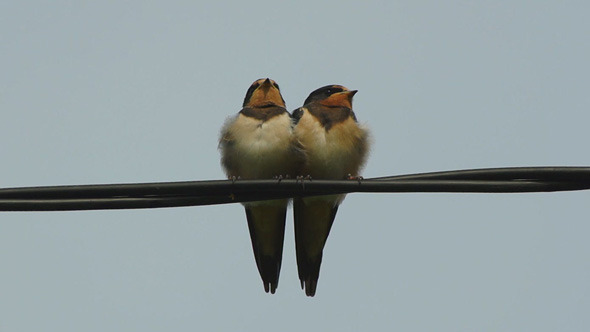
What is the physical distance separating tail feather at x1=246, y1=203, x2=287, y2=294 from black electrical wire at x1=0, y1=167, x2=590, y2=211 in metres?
2.37

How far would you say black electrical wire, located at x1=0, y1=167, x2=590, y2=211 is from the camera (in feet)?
11.7

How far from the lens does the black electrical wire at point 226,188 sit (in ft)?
11.7

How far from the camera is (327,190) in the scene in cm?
387

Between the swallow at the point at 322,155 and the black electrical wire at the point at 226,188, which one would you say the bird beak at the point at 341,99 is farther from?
the black electrical wire at the point at 226,188

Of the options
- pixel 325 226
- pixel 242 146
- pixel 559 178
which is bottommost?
pixel 559 178

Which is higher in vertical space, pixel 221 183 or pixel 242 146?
pixel 242 146

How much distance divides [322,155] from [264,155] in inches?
14.8

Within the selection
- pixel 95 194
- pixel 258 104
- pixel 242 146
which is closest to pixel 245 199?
pixel 95 194

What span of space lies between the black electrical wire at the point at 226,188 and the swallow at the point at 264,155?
76.9 inches

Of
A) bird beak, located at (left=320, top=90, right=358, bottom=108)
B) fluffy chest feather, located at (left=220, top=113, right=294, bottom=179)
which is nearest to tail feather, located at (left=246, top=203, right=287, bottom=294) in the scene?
fluffy chest feather, located at (left=220, top=113, right=294, bottom=179)

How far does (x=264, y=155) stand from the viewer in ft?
18.7

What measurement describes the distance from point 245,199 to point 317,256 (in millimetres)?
2601

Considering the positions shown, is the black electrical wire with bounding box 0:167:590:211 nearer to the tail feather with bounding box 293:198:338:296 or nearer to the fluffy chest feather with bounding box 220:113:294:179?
the fluffy chest feather with bounding box 220:113:294:179

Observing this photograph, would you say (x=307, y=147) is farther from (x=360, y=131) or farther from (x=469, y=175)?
(x=469, y=175)
